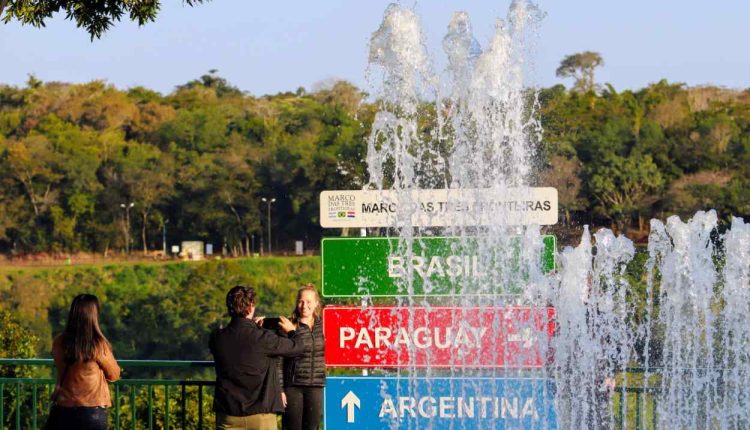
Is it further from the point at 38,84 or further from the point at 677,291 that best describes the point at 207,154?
the point at 677,291

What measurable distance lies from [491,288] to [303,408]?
2.85 meters

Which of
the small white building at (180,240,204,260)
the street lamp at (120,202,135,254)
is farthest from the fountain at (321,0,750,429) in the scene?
the street lamp at (120,202,135,254)

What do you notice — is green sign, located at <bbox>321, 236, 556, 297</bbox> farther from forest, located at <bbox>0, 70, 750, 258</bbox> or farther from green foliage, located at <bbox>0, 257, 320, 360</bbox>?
forest, located at <bbox>0, 70, 750, 258</bbox>

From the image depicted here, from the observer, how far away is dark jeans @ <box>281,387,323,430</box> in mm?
9391

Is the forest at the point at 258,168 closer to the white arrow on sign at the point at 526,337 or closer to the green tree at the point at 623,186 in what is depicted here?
the green tree at the point at 623,186

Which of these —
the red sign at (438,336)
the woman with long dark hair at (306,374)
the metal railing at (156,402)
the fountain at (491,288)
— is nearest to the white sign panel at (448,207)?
the fountain at (491,288)

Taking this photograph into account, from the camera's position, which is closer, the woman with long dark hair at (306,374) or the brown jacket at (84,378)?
the brown jacket at (84,378)

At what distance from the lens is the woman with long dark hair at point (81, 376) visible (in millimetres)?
8125

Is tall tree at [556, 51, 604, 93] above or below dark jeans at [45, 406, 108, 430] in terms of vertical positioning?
above

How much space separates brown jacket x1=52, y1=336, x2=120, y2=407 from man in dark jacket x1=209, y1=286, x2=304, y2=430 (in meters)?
0.68

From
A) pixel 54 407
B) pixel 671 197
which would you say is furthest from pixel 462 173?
pixel 671 197

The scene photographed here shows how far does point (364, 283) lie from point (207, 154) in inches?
3449

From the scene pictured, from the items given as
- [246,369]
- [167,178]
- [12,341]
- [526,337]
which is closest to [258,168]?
[167,178]

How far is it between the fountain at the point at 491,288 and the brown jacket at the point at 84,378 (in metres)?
2.63
